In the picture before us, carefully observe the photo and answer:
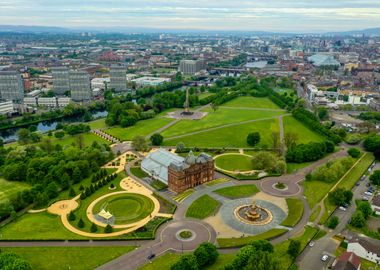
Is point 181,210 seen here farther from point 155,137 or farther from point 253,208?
point 155,137

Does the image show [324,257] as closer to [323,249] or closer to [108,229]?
[323,249]

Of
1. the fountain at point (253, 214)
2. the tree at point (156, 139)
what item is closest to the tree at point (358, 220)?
the fountain at point (253, 214)

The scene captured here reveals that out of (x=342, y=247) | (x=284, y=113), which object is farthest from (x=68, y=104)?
(x=342, y=247)

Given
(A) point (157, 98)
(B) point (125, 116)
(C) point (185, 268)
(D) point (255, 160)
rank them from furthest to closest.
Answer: (A) point (157, 98) < (B) point (125, 116) < (D) point (255, 160) < (C) point (185, 268)

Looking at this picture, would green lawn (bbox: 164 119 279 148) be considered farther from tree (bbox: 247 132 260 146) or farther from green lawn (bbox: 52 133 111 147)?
green lawn (bbox: 52 133 111 147)

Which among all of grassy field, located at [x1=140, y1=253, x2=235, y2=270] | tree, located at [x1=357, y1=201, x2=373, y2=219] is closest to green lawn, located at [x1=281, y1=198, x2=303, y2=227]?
tree, located at [x1=357, y1=201, x2=373, y2=219]

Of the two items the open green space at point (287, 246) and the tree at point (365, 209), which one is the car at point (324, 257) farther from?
the tree at point (365, 209)
